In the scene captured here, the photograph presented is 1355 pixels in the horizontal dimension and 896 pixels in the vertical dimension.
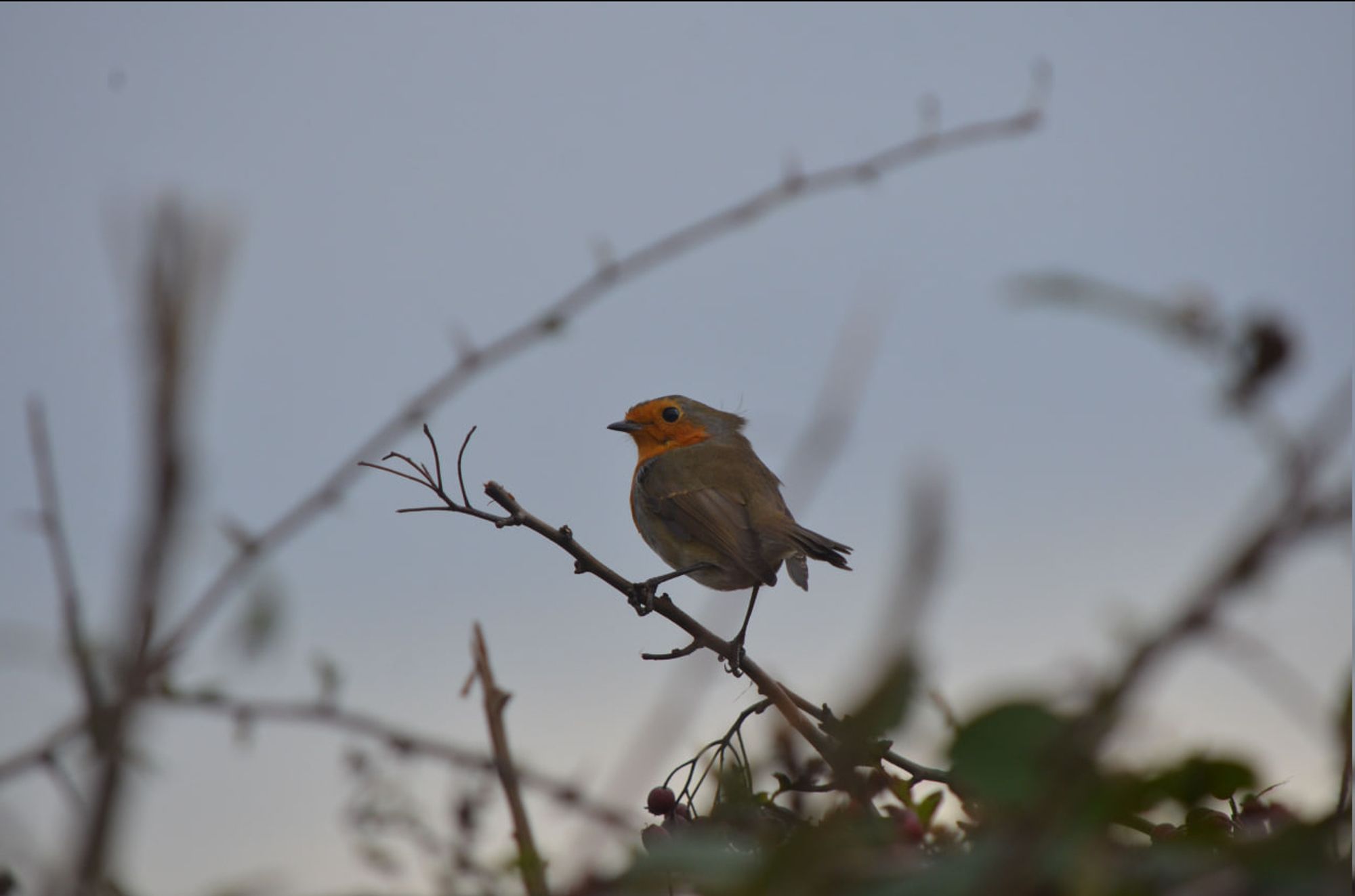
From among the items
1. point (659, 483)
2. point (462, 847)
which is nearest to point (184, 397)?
point (462, 847)

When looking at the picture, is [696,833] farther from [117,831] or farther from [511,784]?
[117,831]

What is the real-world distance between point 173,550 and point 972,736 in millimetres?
550

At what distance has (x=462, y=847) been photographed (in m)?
1.58

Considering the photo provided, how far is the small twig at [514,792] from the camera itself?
97cm

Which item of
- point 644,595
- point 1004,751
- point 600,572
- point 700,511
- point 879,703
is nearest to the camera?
point 879,703

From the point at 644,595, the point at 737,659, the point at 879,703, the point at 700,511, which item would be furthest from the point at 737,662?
the point at 700,511

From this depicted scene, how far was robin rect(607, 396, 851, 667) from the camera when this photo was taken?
5.59 m

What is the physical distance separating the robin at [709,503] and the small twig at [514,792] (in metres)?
3.69

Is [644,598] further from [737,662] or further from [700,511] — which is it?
[700,511]

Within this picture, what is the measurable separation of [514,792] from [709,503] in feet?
17.6

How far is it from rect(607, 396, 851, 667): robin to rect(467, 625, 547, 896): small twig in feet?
12.1

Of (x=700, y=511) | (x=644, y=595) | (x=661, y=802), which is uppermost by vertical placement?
(x=700, y=511)

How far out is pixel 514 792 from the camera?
3.22 feet

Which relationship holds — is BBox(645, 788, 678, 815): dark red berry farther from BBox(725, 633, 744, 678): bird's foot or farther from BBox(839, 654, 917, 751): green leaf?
BBox(839, 654, 917, 751): green leaf
